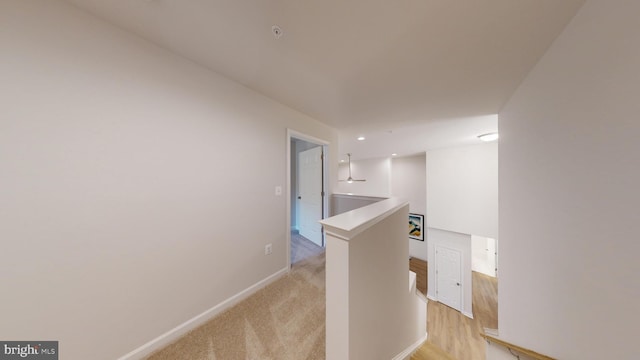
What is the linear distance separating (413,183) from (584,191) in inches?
221

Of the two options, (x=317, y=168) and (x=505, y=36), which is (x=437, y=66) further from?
(x=317, y=168)

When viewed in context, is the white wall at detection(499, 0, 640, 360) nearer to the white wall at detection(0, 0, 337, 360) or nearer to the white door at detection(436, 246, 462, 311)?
the white wall at detection(0, 0, 337, 360)

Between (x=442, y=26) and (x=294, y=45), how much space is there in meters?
0.93

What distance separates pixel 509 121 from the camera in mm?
1861

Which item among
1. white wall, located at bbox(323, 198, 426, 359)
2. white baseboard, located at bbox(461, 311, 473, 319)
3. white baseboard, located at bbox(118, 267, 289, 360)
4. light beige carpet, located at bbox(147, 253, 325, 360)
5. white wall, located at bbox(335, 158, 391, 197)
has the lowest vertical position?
white baseboard, located at bbox(461, 311, 473, 319)

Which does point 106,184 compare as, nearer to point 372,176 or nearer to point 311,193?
point 311,193

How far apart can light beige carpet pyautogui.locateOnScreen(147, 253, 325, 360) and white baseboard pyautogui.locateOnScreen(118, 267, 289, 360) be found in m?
0.04

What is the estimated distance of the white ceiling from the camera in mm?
954

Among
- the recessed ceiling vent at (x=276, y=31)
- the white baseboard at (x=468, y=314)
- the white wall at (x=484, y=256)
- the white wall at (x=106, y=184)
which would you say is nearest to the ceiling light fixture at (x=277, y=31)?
the recessed ceiling vent at (x=276, y=31)

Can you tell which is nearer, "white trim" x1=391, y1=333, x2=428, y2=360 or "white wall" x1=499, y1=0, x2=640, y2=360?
"white wall" x1=499, y1=0, x2=640, y2=360

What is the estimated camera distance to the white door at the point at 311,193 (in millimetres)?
3268

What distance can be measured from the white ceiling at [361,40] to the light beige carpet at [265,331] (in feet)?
7.27

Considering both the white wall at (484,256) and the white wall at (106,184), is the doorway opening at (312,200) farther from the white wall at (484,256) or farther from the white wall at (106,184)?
the white wall at (484,256)

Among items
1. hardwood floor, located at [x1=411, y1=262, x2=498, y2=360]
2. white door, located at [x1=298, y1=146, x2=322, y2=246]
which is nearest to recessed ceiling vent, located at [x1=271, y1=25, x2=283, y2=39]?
white door, located at [x1=298, y1=146, x2=322, y2=246]
